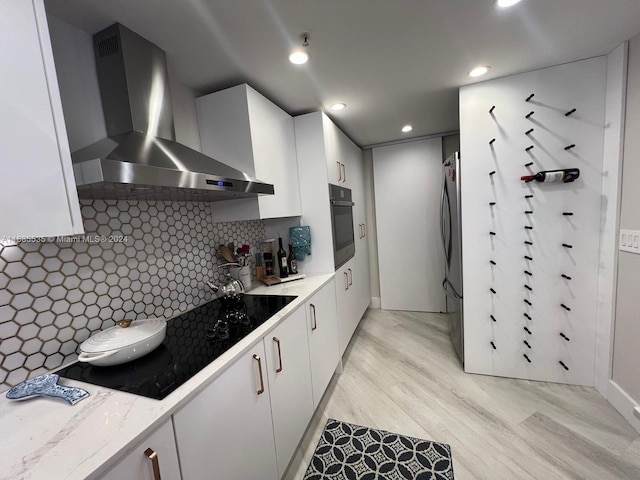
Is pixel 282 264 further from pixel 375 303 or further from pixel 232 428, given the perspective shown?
pixel 375 303

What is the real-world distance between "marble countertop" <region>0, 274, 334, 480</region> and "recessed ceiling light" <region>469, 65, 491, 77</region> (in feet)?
7.41

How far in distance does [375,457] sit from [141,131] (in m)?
2.12

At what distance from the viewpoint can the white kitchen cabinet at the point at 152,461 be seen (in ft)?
2.05

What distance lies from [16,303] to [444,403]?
2.39 metres

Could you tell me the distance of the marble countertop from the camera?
0.57 meters

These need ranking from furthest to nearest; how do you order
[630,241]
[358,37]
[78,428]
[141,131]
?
[630,241], [358,37], [141,131], [78,428]

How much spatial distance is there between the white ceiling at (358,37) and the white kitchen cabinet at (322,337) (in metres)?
1.45

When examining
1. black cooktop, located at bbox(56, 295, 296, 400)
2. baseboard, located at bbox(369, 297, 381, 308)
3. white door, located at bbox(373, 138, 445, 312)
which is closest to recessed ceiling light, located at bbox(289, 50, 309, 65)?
black cooktop, located at bbox(56, 295, 296, 400)

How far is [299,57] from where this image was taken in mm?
1417

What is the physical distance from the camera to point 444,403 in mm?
1846

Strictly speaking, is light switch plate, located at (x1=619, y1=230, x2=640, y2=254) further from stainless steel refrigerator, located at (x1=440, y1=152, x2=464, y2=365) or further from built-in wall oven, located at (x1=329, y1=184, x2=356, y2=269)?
built-in wall oven, located at (x1=329, y1=184, x2=356, y2=269)

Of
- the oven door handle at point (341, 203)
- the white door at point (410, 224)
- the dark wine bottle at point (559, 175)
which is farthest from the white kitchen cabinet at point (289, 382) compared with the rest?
the white door at point (410, 224)

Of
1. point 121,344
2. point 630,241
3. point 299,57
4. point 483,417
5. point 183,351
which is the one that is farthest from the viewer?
point 483,417

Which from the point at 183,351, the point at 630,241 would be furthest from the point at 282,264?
the point at 630,241
